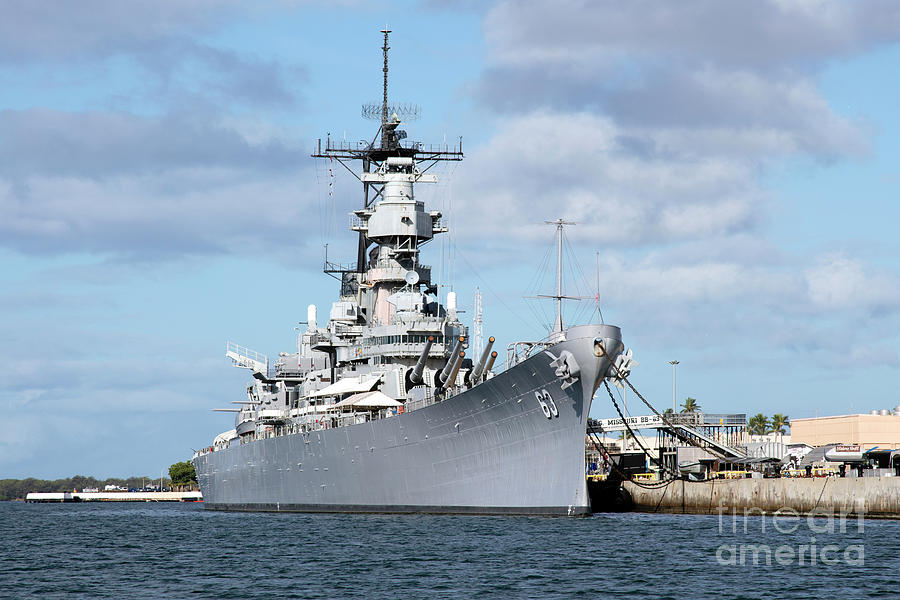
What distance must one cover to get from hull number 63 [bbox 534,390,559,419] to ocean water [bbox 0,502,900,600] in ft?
12.3

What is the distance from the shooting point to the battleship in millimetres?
38094

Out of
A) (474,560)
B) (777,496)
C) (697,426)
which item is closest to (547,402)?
(474,560)

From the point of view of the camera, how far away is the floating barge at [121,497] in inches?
5103

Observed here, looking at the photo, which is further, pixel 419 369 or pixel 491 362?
pixel 419 369

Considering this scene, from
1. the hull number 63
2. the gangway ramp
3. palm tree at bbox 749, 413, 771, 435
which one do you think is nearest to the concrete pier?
the gangway ramp

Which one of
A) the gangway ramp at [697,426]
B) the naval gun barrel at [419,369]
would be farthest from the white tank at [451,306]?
the gangway ramp at [697,426]

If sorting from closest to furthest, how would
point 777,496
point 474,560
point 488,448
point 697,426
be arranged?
1. point 474,560
2. point 488,448
3. point 777,496
4. point 697,426

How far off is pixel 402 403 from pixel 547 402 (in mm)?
10726

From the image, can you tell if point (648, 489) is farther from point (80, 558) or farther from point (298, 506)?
point (80, 558)

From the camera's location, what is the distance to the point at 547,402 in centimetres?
3781

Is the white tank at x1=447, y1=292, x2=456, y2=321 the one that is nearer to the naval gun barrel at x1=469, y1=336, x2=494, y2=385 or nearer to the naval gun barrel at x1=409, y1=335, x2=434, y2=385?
the naval gun barrel at x1=409, y1=335, x2=434, y2=385

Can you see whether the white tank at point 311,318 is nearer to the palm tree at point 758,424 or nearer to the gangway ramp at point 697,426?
the gangway ramp at point 697,426

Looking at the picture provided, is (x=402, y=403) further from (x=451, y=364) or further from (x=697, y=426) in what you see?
(x=697, y=426)

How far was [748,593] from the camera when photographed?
963 inches
